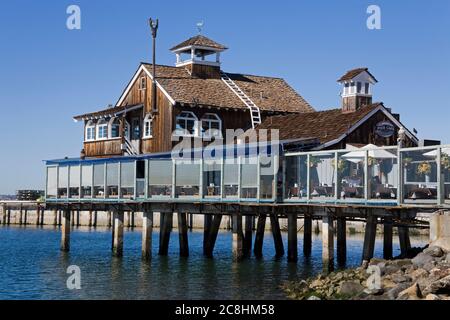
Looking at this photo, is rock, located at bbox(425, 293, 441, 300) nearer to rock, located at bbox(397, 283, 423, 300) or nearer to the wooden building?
rock, located at bbox(397, 283, 423, 300)

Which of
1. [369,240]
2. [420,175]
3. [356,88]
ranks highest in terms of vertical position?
[356,88]

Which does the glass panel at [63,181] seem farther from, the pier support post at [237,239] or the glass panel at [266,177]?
the glass panel at [266,177]

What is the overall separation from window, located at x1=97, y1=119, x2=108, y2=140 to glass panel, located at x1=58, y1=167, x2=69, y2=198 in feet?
16.4

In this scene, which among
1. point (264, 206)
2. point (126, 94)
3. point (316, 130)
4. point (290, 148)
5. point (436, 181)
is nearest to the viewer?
point (436, 181)

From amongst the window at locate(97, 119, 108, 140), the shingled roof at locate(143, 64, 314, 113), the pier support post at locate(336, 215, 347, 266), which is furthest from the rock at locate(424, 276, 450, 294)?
the window at locate(97, 119, 108, 140)

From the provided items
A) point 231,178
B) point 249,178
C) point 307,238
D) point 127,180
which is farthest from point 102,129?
point 249,178

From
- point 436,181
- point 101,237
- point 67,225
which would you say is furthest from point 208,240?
point 101,237

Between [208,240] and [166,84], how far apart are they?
34.2ft

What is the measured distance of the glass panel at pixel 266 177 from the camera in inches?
1330

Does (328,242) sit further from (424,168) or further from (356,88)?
(356,88)

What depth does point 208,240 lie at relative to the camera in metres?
42.8

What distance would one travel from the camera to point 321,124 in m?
42.5

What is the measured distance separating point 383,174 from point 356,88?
55.1ft
